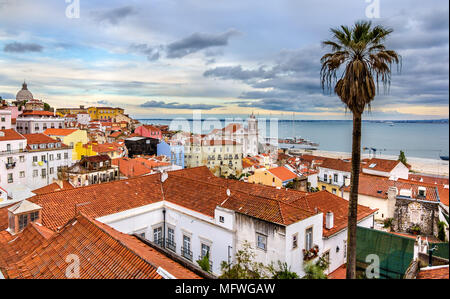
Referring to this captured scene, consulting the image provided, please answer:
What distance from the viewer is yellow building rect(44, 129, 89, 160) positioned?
61.6 feet

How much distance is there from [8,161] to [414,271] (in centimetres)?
1717

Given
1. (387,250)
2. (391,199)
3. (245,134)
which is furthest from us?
(245,134)

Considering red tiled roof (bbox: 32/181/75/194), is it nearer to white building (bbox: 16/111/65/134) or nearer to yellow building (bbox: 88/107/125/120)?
white building (bbox: 16/111/65/134)

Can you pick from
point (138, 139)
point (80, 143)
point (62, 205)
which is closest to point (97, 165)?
point (80, 143)

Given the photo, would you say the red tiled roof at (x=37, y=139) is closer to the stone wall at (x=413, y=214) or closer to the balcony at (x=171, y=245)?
the balcony at (x=171, y=245)

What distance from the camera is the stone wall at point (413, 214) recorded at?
838cm

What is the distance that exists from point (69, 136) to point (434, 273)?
2177 cm

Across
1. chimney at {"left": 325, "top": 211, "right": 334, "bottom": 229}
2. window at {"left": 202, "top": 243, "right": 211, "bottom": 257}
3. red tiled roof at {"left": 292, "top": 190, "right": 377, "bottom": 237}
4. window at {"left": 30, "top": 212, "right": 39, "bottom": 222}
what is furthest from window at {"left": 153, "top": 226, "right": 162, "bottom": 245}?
chimney at {"left": 325, "top": 211, "right": 334, "bottom": 229}

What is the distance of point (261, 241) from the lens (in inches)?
254

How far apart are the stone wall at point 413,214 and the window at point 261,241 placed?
5.29 m

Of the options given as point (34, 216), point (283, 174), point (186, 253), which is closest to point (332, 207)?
point (186, 253)

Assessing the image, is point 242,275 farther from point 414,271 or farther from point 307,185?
point 307,185

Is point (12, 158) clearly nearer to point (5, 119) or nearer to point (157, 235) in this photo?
point (5, 119)

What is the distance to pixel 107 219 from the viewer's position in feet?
25.2
